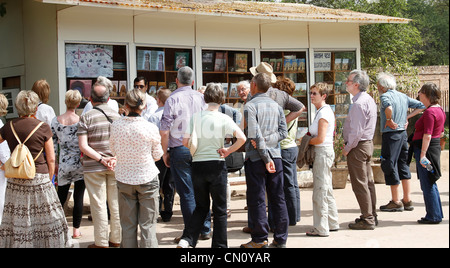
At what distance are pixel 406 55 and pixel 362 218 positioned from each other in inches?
843

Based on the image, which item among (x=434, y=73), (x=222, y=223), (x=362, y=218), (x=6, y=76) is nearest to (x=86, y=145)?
(x=222, y=223)

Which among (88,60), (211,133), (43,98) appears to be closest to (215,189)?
(211,133)

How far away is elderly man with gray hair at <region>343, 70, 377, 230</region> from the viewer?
7.34m

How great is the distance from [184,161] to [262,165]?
3.25 feet

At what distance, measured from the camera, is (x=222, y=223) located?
5.94 m

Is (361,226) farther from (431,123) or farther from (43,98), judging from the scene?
(43,98)

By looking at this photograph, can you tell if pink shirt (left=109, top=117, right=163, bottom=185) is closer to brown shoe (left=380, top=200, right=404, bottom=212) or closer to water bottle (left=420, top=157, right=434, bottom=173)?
water bottle (left=420, top=157, right=434, bottom=173)

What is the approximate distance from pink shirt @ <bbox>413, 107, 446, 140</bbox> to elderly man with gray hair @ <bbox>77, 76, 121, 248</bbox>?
4.06 meters

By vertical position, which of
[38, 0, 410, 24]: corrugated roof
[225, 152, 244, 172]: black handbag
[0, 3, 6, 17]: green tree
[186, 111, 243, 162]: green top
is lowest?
[225, 152, 244, 172]: black handbag

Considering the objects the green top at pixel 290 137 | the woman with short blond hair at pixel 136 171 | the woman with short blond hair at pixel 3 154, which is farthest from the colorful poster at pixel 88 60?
the woman with short blond hair at pixel 136 171

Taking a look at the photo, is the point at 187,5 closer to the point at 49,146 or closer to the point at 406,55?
the point at 49,146

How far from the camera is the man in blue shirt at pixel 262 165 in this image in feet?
20.1

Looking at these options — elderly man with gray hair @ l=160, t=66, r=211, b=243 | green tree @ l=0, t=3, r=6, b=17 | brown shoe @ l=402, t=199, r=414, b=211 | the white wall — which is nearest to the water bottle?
brown shoe @ l=402, t=199, r=414, b=211

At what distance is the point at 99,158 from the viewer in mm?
6277
